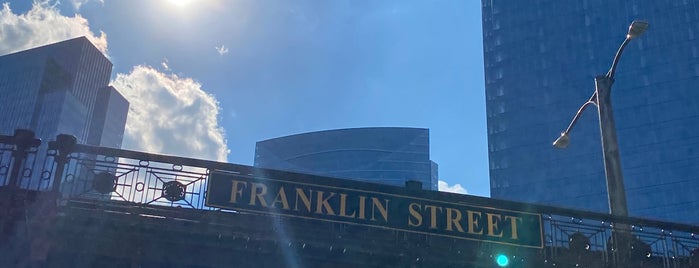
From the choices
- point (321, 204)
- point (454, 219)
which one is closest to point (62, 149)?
point (321, 204)

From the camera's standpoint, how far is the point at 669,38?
129 meters

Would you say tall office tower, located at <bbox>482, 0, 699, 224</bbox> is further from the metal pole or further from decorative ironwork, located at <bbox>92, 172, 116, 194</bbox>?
decorative ironwork, located at <bbox>92, 172, 116, 194</bbox>

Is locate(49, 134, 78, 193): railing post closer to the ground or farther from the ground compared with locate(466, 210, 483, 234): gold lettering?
farther from the ground

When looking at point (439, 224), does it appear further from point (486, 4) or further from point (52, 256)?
point (486, 4)

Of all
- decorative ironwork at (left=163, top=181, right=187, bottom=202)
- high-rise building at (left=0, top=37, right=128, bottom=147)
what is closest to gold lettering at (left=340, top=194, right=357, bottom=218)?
decorative ironwork at (left=163, top=181, right=187, bottom=202)

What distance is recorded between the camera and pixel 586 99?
132750 millimetres

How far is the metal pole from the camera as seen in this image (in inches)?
640

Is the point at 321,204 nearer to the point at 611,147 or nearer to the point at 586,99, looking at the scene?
the point at 611,147

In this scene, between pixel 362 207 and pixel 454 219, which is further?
pixel 454 219

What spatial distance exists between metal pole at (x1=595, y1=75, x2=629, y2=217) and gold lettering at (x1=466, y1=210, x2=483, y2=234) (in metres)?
3.26

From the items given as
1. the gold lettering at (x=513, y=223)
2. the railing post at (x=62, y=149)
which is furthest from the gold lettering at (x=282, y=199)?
the gold lettering at (x=513, y=223)

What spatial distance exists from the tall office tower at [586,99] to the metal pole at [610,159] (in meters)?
110

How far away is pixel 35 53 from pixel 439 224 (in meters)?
200

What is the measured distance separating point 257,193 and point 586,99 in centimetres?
12668
